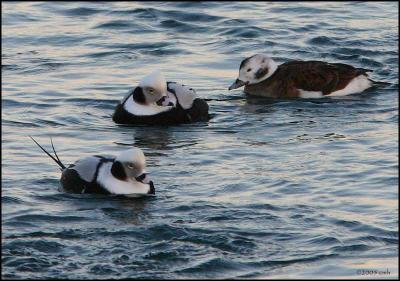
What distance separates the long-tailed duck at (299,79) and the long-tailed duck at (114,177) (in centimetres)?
457

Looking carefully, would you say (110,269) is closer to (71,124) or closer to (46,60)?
(71,124)

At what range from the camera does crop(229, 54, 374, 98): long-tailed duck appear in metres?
16.0

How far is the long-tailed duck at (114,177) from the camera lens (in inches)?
462

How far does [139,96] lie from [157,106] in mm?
217

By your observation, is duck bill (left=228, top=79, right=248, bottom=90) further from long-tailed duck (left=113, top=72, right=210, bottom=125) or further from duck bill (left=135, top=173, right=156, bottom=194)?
duck bill (left=135, top=173, right=156, bottom=194)

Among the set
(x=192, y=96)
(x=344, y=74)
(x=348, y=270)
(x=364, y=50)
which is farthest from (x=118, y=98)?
(x=348, y=270)

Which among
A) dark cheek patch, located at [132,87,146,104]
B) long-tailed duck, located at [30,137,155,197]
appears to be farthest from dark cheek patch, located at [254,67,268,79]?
long-tailed duck, located at [30,137,155,197]

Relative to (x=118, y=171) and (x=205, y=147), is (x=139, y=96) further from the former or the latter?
(x=118, y=171)

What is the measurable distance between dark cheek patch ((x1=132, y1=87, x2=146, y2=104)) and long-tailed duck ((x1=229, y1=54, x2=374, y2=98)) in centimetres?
158

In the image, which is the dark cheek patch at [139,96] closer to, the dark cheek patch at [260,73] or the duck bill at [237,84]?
the duck bill at [237,84]

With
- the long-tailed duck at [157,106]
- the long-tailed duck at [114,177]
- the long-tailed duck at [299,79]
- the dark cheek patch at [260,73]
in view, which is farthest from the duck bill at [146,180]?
the dark cheek patch at [260,73]

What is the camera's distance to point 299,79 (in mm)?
16156

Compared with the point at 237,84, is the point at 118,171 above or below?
above

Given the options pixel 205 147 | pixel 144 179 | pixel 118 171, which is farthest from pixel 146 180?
pixel 205 147
